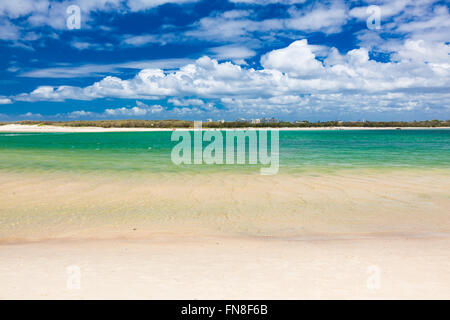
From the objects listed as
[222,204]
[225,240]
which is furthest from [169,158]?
[225,240]

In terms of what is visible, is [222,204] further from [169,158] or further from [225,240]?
[169,158]

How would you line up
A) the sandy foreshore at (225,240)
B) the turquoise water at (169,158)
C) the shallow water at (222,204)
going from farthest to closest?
the turquoise water at (169,158), the shallow water at (222,204), the sandy foreshore at (225,240)

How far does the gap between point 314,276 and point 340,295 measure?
0.67 metres

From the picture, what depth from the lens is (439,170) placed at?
19.0m

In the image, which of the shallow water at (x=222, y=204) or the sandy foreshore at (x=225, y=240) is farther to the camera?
the shallow water at (x=222, y=204)

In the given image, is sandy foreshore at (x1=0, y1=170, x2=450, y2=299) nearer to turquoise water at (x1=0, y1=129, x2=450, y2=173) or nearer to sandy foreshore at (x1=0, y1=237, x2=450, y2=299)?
sandy foreshore at (x1=0, y1=237, x2=450, y2=299)

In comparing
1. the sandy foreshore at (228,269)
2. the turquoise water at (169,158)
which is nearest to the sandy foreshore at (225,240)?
the sandy foreshore at (228,269)

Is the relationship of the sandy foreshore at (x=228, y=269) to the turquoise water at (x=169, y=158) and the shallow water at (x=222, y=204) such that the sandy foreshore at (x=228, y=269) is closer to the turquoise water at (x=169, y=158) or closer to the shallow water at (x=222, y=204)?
the shallow water at (x=222, y=204)

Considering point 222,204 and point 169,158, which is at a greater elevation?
point 169,158

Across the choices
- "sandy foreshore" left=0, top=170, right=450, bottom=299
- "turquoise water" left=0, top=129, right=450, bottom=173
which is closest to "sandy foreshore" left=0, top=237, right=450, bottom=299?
"sandy foreshore" left=0, top=170, right=450, bottom=299

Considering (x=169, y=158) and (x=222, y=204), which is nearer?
(x=222, y=204)

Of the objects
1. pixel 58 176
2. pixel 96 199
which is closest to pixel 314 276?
pixel 96 199

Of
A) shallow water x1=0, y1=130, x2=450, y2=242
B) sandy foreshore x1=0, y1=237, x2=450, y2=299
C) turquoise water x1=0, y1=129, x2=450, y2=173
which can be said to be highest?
turquoise water x1=0, y1=129, x2=450, y2=173

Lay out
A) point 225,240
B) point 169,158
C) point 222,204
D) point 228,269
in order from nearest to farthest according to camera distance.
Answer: point 228,269 < point 225,240 < point 222,204 < point 169,158
